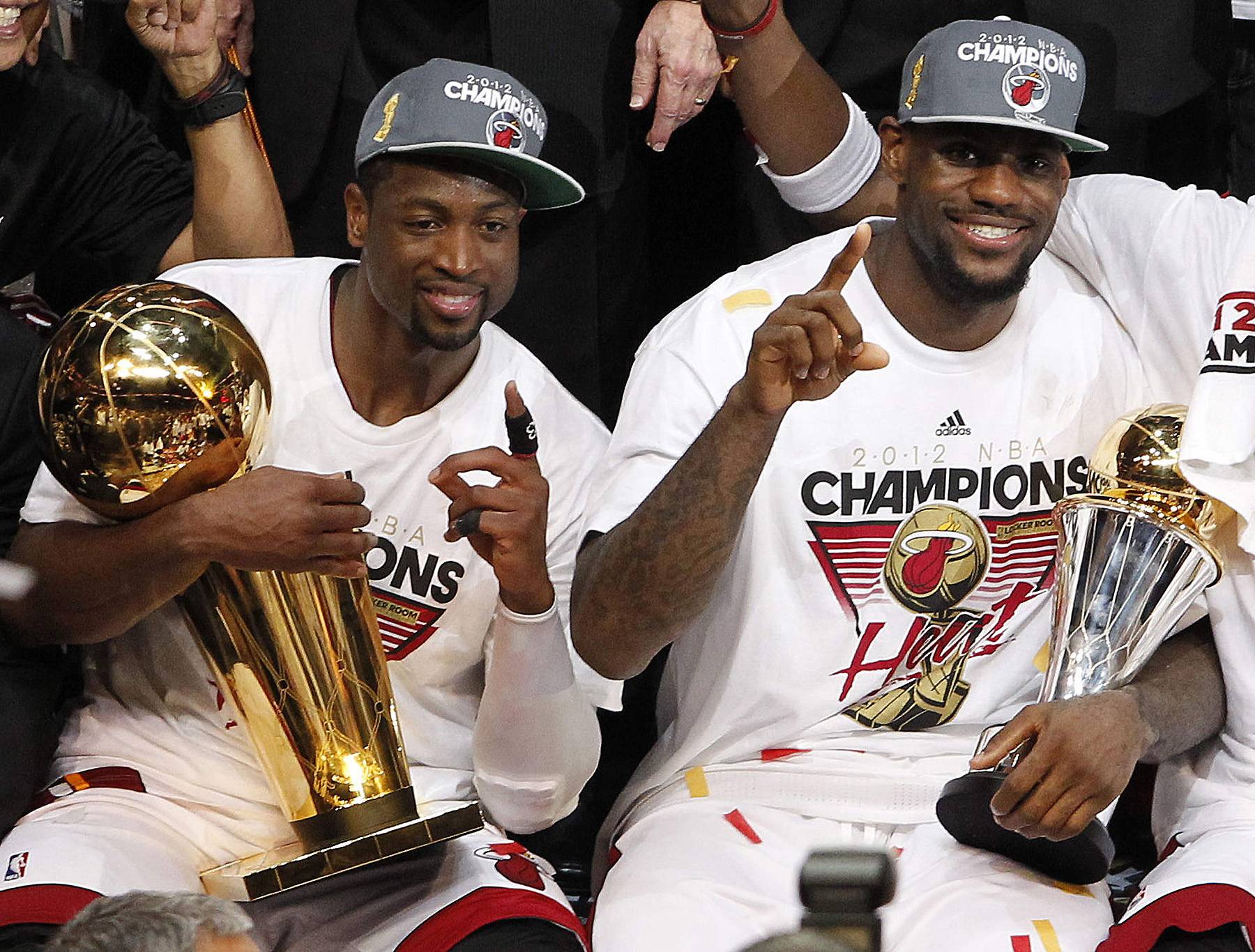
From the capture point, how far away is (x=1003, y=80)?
2.68m

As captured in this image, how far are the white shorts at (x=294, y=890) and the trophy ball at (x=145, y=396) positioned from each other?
431 millimetres

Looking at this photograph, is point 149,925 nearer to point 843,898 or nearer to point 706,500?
point 706,500

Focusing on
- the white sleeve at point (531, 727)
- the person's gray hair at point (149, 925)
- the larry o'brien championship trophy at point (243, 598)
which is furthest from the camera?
the white sleeve at point (531, 727)

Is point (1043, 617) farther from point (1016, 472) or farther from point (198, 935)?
point (198, 935)

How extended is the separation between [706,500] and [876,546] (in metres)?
0.37

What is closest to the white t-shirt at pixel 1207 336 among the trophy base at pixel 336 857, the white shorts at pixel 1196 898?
the white shorts at pixel 1196 898

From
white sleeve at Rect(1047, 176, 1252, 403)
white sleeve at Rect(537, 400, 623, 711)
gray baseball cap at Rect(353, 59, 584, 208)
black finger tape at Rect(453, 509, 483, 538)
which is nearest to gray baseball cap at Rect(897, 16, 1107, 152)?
white sleeve at Rect(1047, 176, 1252, 403)

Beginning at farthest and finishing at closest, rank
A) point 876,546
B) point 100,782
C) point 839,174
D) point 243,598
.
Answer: point 839,174, point 876,546, point 100,782, point 243,598

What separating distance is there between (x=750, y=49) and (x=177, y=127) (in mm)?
1115

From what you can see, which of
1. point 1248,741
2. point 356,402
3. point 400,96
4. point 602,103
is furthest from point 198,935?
point 602,103

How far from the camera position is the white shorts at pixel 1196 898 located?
238 centimetres

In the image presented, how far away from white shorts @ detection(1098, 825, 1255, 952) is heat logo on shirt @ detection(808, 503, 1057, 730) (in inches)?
16.3

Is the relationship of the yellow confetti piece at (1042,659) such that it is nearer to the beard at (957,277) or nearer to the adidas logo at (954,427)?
the adidas logo at (954,427)

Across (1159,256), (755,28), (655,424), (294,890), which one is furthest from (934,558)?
(294,890)
